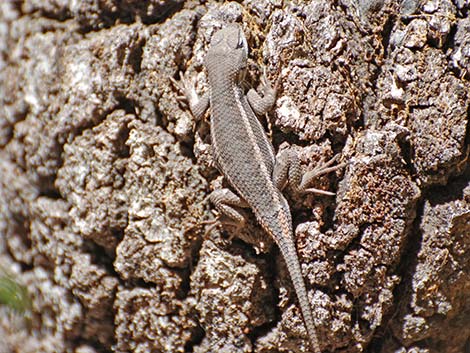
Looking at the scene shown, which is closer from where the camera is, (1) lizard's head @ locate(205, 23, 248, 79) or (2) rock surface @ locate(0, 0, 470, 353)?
(2) rock surface @ locate(0, 0, 470, 353)

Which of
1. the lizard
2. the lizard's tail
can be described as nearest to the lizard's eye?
the lizard

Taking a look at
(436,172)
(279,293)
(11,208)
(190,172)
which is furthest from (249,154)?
(11,208)

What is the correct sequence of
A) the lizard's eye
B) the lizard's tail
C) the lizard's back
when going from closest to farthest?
the lizard's tail < the lizard's back < the lizard's eye

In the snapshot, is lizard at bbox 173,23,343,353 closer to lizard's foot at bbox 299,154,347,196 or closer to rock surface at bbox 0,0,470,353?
lizard's foot at bbox 299,154,347,196

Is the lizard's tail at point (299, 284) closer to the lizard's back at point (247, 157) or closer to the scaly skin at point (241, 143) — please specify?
the scaly skin at point (241, 143)

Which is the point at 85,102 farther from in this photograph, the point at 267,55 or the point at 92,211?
the point at 267,55

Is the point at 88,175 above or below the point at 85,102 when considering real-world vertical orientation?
below

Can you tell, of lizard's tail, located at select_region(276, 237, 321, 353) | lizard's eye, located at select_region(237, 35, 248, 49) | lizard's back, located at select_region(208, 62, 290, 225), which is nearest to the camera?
lizard's tail, located at select_region(276, 237, 321, 353)

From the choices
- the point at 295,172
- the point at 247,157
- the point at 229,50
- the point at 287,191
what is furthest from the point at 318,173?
the point at 229,50

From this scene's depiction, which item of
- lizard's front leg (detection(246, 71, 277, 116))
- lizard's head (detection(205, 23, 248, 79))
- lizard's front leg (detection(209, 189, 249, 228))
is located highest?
lizard's head (detection(205, 23, 248, 79))
